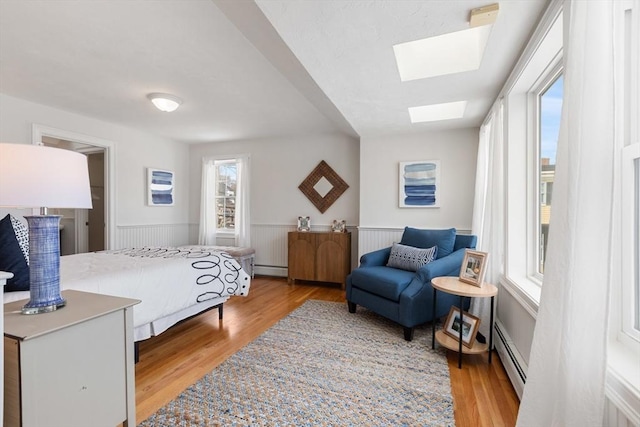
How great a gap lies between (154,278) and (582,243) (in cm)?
242

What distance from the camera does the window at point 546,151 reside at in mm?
1896

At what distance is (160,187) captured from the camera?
4.88 metres

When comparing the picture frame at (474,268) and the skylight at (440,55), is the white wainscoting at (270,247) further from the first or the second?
the skylight at (440,55)

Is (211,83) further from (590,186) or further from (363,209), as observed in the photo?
(590,186)

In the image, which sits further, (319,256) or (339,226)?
(339,226)

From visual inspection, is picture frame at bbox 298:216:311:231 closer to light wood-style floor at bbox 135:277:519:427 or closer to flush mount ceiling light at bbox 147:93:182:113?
light wood-style floor at bbox 135:277:519:427

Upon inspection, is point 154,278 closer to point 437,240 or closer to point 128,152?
point 437,240

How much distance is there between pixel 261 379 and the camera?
189cm

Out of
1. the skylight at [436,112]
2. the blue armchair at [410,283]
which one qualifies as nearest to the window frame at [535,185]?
the blue armchair at [410,283]

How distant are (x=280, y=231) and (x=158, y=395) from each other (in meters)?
3.26

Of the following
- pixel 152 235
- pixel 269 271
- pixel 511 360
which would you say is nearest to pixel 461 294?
pixel 511 360

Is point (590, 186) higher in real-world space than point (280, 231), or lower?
higher

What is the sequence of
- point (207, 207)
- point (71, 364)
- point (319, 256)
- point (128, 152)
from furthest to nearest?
point (207, 207)
point (128, 152)
point (319, 256)
point (71, 364)

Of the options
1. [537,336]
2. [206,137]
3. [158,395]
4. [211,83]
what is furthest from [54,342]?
[206,137]
